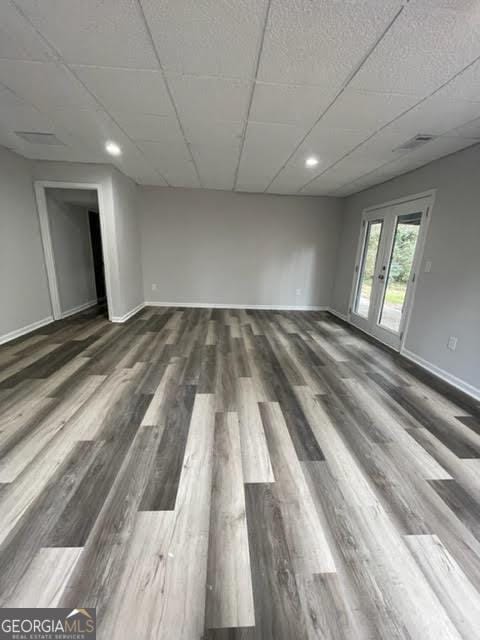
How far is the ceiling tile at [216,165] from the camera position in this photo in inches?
130

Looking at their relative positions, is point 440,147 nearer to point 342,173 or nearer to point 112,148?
point 342,173

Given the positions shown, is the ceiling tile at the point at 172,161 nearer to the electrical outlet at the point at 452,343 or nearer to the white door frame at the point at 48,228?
the white door frame at the point at 48,228

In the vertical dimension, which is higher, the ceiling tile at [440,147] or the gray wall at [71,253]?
the ceiling tile at [440,147]

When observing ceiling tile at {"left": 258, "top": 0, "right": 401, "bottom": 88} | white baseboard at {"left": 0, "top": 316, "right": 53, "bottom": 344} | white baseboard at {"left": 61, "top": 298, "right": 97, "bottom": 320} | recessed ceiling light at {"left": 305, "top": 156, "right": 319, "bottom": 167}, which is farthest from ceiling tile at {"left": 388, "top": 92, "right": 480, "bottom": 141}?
white baseboard at {"left": 61, "top": 298, "right": 97, "bottom": 320}

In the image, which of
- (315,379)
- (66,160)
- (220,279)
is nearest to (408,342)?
(315,379)

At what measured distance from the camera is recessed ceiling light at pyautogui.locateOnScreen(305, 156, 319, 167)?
338 cm

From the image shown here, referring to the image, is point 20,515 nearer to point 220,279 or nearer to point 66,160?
point 66,160

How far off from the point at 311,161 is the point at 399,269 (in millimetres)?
2056

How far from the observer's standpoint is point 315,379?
280 centimetres

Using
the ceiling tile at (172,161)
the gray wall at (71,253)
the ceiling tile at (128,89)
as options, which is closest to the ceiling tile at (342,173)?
the ceiling tile at (172,161)

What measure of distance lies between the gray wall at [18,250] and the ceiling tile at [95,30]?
2.64 m

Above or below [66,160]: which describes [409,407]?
below

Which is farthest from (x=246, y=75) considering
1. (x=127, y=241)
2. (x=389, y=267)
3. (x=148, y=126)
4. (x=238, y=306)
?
(x=238, y=306)

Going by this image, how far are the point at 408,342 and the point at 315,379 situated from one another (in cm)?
175
